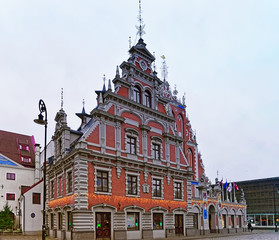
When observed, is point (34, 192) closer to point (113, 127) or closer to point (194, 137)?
point (113, 127)

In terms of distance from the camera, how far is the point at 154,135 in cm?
3609

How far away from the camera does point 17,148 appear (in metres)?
Result: 50.3

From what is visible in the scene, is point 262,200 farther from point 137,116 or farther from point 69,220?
point 69,220

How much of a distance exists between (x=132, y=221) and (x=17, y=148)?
A: 27373 mm

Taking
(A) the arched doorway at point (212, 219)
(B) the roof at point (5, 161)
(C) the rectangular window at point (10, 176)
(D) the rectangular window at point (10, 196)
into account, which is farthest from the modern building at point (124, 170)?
(B) the roof at point (5, 161)

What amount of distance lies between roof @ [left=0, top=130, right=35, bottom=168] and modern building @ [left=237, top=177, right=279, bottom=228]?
55.7 m

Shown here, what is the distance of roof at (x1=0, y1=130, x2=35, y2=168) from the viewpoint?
48.4m

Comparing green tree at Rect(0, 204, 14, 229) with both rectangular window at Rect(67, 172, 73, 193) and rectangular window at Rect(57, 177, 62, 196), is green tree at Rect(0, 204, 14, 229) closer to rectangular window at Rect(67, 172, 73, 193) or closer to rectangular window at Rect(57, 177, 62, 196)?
rectangular window at Rect(57, 177, 62, 196)

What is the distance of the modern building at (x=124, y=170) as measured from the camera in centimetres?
2834

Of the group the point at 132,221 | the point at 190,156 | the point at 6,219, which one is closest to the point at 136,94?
the point at 132,221

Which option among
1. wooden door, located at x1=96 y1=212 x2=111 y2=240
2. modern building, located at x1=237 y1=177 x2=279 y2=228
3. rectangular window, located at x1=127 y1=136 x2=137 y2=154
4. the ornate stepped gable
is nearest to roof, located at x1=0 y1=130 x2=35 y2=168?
the ornate stepped gable

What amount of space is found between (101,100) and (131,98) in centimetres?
423

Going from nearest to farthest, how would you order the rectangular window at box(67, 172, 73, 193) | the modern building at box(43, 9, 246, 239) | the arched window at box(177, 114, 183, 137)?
the modern building at box(43, 9, 246, 239), the rectangular window at box(67, 172, 73, 193), the arched window at box(177, 114, 183, 137)

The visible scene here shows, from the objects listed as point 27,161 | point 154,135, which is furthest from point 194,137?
point 27,161
